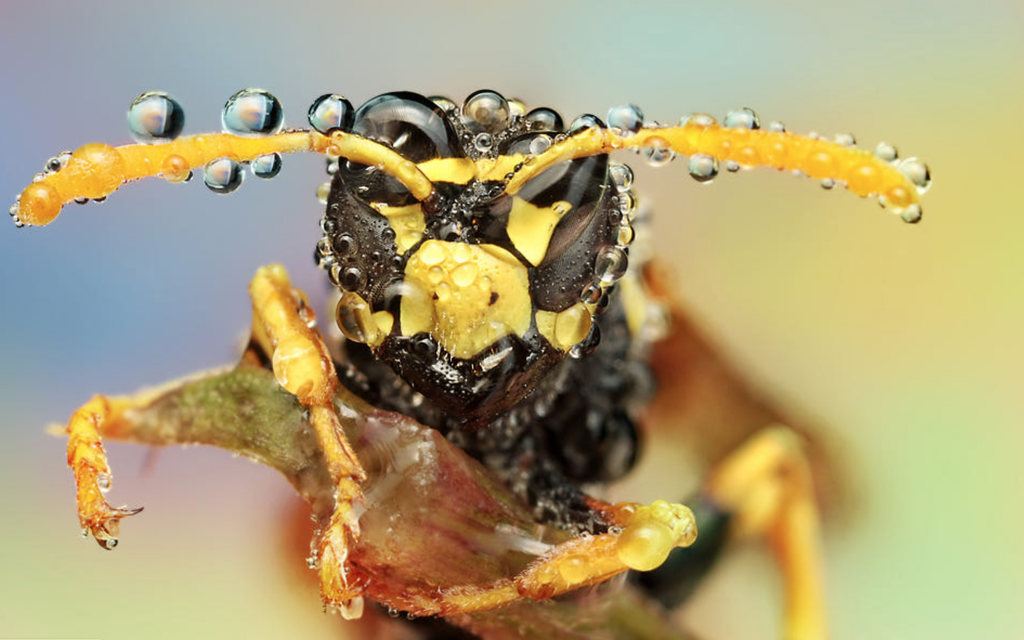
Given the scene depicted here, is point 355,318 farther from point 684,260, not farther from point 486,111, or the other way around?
point 684,260

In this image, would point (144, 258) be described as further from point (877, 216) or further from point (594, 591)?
point (877, 216)

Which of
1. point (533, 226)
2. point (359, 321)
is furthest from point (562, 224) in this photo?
point (359, 321)

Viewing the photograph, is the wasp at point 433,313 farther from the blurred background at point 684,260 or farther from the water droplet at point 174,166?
the blurred background at point 684,260

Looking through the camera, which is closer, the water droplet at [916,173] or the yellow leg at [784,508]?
the water droplet at [916,173]

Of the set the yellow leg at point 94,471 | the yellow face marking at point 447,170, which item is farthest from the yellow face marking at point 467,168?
the yellow leg at point 94,471

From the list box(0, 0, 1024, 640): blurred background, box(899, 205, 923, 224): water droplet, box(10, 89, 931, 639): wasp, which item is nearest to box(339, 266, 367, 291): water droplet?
box(10, 89, 931, 639): wasp

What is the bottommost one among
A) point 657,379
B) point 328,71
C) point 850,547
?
point 850,547

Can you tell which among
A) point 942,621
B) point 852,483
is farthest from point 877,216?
point 942,621
